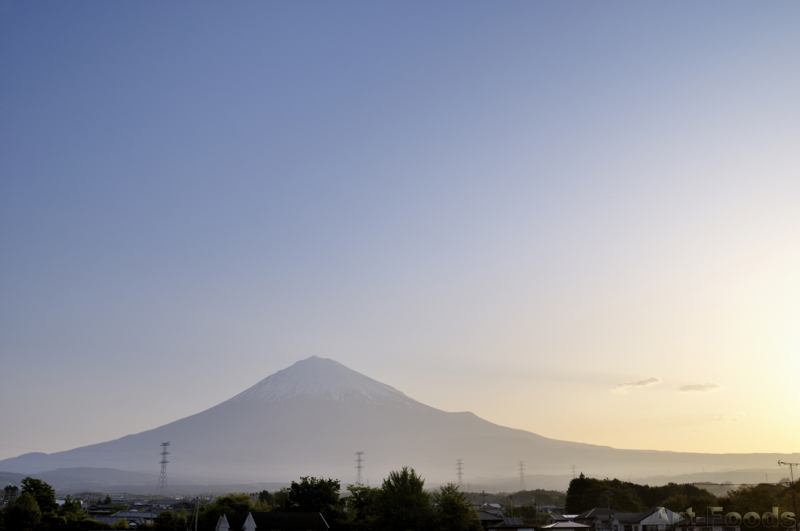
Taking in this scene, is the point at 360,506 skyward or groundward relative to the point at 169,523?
skyward

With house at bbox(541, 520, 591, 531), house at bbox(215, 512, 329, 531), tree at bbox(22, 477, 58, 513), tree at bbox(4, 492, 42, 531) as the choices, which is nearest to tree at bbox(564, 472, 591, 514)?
house at bbox(541, 520, 591, 531)

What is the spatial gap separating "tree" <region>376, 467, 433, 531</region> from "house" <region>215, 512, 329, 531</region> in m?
10.2

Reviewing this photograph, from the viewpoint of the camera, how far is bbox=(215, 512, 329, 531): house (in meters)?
65.1

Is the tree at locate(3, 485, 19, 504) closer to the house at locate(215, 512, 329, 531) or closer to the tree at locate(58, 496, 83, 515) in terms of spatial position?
the tree at locate(58, 496, 83, 515)

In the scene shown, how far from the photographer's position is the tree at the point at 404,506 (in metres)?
57.9

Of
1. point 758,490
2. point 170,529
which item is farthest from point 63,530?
point 758,490

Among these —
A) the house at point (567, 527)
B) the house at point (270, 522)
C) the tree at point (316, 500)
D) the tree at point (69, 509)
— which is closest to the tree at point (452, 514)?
the house at point (567, 527)

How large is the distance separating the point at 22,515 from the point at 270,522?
29673 mm

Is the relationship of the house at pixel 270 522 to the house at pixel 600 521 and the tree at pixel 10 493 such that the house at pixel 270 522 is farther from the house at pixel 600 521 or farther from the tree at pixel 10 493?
the tree at pixel 10 493

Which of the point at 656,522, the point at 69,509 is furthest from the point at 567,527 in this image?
the point at 69,509

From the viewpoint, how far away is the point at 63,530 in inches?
2972

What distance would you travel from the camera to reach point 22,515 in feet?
245

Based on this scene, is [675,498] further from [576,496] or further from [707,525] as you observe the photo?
[707,525]

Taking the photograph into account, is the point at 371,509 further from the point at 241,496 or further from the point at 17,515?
the point at 17,515
